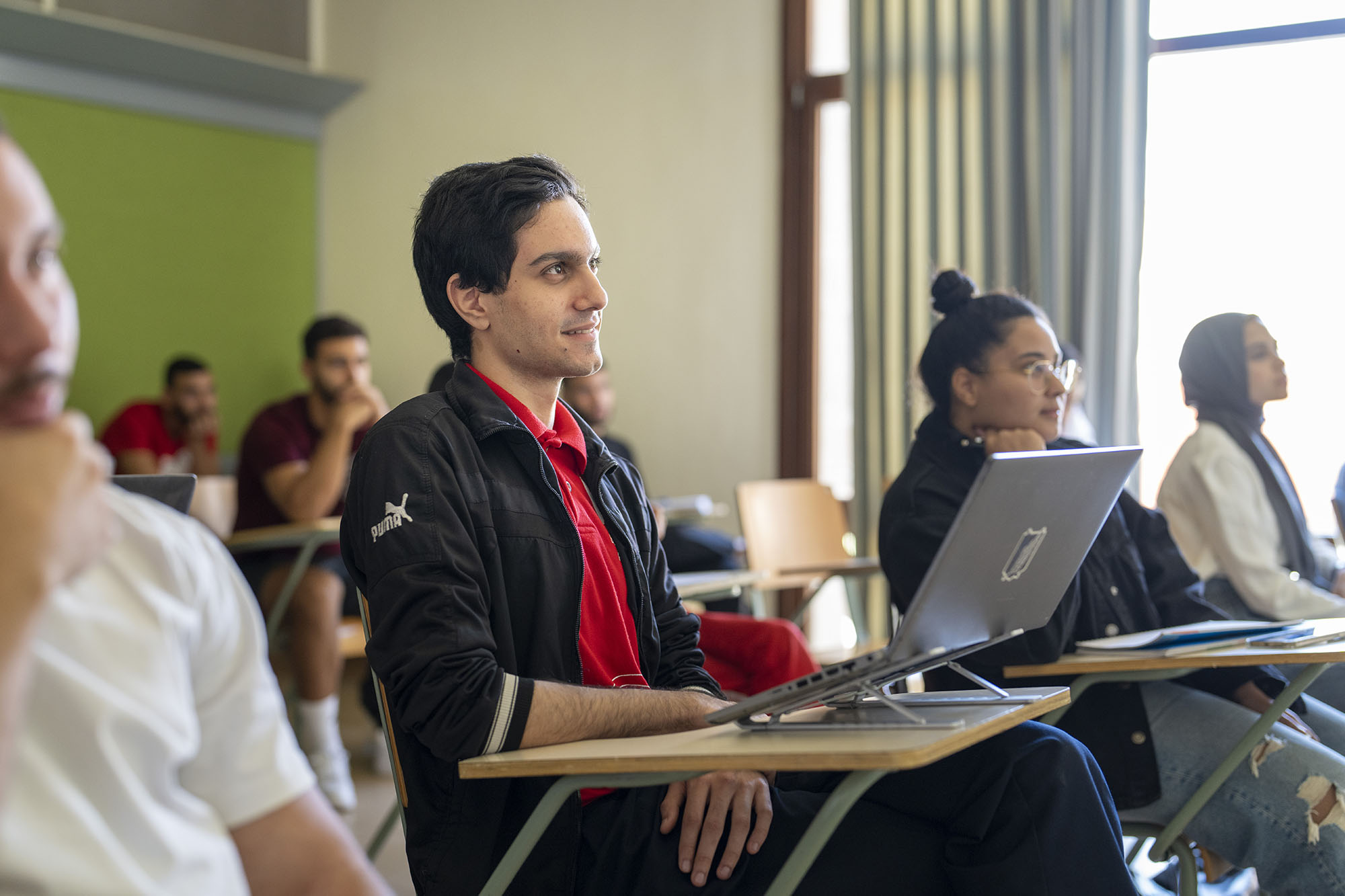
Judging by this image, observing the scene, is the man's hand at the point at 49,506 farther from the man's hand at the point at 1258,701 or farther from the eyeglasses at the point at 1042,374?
the man's hand at the point at 1258,701

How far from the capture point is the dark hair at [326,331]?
12.7ft

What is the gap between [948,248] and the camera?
450 cm

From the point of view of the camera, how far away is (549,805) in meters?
1.13

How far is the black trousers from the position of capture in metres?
1.31

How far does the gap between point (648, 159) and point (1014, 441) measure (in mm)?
3381

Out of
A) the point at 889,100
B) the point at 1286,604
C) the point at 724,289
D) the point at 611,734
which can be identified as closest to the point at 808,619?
the point at 724,289

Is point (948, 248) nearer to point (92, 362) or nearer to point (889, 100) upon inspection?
point (889, 100)

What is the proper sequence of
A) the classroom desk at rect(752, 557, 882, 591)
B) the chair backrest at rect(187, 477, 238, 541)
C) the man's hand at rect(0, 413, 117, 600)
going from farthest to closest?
1. the chair backrest at rect(187, 477, 238, 541)
2. the classroom desk at rect(752, 557, 882, 591)
3. the man's hand at rect(0, 413, 117, 600)

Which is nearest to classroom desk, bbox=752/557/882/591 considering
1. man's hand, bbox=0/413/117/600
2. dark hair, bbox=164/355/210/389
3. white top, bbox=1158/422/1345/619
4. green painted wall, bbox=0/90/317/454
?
white top, bbox=1158/422/1345/619

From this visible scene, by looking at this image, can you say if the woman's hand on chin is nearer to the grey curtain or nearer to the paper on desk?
the paper on desk

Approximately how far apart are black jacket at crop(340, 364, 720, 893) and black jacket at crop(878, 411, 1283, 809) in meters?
0.68

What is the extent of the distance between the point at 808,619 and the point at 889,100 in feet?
6.67

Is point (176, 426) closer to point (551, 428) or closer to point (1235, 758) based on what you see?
point (551, 428)

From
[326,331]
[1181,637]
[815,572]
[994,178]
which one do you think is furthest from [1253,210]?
[326,331]
